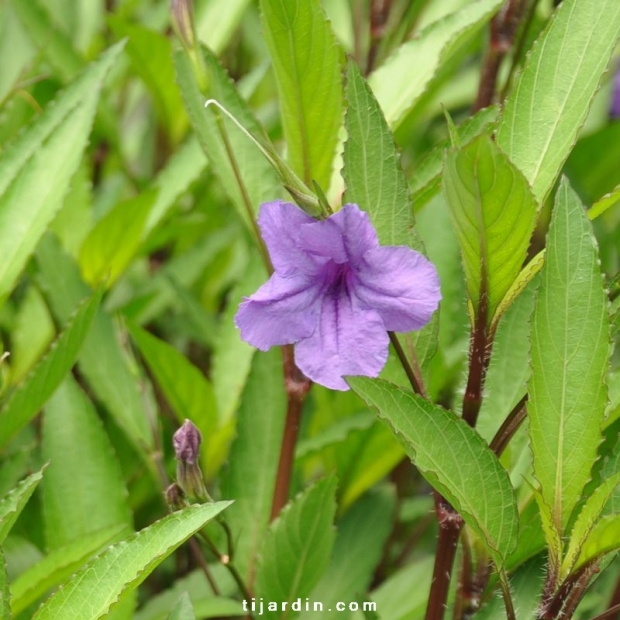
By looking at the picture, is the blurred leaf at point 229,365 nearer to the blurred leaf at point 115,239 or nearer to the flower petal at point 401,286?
the blurred leaf at point 115,239

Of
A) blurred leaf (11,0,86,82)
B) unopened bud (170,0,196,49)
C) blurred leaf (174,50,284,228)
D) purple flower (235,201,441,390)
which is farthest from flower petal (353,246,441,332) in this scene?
blurred leaf (11,0,86,82)

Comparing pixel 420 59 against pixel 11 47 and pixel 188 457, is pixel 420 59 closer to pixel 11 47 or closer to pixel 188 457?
pixel 188 457

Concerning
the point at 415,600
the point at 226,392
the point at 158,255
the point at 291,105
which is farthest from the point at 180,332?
the point at 291,105

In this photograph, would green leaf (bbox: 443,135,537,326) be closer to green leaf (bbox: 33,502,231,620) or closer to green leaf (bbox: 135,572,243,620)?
green leaf (bbox: 33,502,231,620)

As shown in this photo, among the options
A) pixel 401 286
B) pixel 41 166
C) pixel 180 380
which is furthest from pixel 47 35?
pixel 401 286

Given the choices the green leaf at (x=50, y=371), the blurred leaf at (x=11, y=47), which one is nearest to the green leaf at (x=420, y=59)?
the green leaf at (x=50, y=371)

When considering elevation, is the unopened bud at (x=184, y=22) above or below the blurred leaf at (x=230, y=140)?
above
